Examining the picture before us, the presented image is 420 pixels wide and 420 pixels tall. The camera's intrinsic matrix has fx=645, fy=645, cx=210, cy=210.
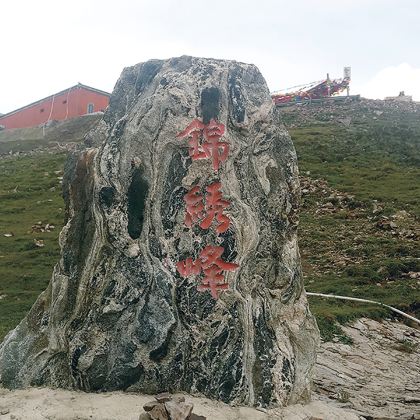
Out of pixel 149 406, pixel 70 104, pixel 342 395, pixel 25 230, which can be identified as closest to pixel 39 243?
pixel 25 230

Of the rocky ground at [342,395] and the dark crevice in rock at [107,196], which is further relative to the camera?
the dark crevice in rock at [107,196]

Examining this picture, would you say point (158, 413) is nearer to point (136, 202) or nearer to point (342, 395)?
point (136, 202)

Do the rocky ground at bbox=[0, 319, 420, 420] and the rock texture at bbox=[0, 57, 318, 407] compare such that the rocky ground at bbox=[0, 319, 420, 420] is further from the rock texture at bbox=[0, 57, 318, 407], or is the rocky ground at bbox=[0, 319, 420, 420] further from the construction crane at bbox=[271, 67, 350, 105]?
the construction crane at bbox=[271, 67, 350, 105]

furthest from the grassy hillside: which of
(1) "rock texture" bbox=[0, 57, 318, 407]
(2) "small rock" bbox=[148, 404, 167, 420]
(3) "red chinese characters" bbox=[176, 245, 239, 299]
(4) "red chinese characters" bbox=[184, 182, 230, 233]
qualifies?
(2) "small rock" bbox=[148, 404, 167, 420]

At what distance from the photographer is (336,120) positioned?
135 ft

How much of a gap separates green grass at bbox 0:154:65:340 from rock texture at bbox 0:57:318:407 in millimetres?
4536

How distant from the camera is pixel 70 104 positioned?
49188 millimetres

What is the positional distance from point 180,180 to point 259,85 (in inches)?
63.2

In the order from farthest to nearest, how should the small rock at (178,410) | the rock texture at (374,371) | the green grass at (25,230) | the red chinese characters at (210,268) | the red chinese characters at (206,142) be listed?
the green grass at (25,230)
the rock texture at (374,371)
the red chinese characters at (206,142)
the red chinese characters at (210,268)
the small rock at (178,410)

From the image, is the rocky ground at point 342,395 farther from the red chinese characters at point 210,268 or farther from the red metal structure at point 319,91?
the red metal structure at point 319,91

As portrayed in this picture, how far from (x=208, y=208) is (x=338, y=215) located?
16472 millimetres

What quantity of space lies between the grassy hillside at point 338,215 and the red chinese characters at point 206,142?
557 cm

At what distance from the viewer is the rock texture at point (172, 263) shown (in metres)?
6.78

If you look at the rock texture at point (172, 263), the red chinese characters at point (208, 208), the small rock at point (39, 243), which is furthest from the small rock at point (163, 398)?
the small rock at point (39, 243)
